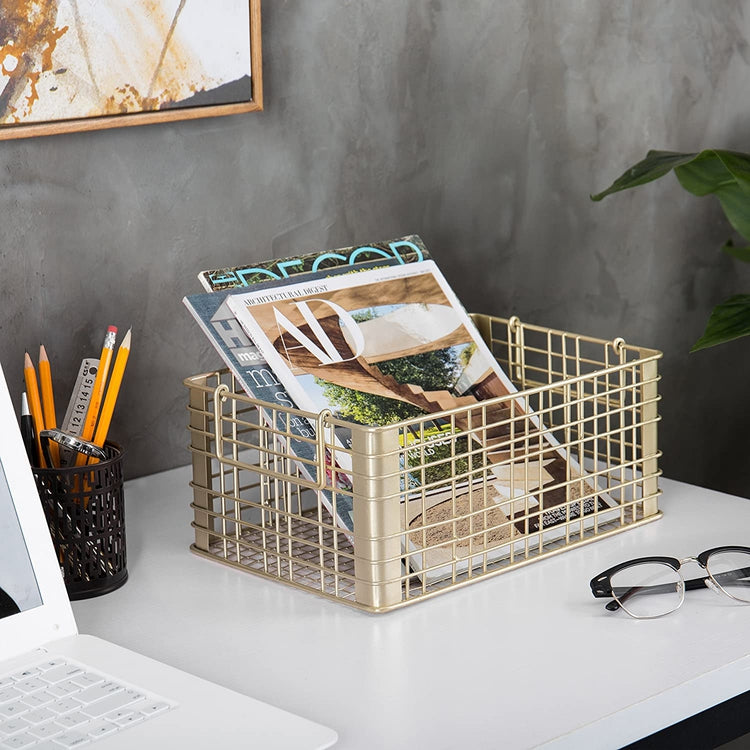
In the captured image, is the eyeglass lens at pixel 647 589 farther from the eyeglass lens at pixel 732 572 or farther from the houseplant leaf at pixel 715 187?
the houseplant leaf at pixel 715 187

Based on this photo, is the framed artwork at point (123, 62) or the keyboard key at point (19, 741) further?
the framed artwork at point (123, 62)

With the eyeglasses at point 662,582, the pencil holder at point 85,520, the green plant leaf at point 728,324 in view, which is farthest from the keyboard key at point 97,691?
the green plant leaf at point 728,324

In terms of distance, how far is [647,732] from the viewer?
2.33ft

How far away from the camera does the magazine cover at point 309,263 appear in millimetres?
974

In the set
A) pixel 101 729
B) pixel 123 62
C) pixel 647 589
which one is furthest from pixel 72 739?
pixel 123 62

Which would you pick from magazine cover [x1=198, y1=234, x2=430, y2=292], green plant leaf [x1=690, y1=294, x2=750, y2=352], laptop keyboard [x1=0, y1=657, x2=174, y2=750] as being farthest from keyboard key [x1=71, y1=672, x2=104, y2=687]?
green plant leaf [x1=690, y1=294, x2=750, y2=352]

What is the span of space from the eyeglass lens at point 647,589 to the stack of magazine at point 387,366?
0.08 metres

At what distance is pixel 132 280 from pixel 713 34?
88 centimetres

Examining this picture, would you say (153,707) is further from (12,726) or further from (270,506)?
(270,506)

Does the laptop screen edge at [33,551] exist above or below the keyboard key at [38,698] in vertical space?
above

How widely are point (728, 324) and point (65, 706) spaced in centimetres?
85

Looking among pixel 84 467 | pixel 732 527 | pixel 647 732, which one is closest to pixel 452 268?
pixel 732 527

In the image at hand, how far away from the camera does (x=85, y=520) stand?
0.88m

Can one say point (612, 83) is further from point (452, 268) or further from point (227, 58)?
point (227, 58)
